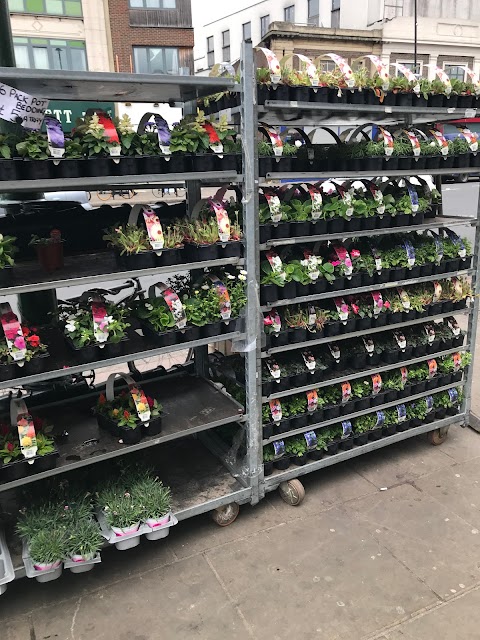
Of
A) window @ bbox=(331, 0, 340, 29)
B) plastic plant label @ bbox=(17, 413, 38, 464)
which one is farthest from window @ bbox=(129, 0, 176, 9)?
plastic plant label @ bbox=(17, 413, 38, 464)

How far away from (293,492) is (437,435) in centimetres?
149

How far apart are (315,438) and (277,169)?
186 cm

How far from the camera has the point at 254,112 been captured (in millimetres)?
2949

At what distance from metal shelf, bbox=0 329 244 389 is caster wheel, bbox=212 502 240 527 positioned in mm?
1137

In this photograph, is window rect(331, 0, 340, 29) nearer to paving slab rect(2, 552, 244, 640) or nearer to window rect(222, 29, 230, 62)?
window rect(222, 29, 230, 62)

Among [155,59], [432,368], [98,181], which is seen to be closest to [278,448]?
[432,368]

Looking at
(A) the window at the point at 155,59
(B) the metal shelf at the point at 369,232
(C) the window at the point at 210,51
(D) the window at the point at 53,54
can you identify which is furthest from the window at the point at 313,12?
(B) the metal shelf at the point at 369,232

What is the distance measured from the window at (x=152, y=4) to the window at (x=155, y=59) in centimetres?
131

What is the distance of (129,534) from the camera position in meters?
2.93

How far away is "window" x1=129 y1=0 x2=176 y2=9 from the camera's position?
1858cm

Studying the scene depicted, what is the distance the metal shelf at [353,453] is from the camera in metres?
3.61

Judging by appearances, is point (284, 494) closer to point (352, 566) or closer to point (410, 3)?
point (352, 566)

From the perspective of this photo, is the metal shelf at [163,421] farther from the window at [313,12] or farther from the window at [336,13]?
the window at [313,12]

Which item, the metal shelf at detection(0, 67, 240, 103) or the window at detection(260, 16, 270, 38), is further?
the window at detection(260, 16, 270, 38)
